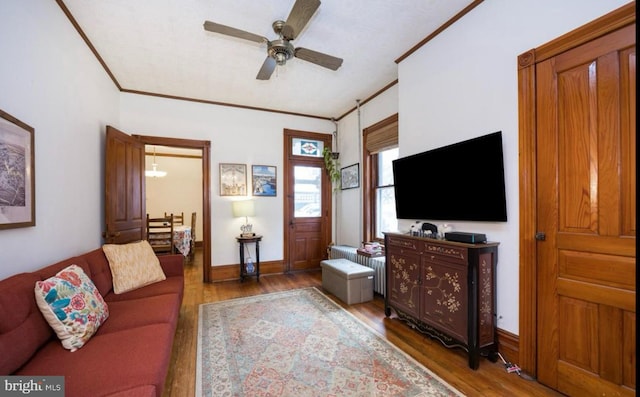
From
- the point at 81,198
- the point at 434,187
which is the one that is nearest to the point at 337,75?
the point at 434,187

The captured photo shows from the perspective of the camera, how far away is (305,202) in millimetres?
5023

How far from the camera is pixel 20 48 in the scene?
175 centimetres

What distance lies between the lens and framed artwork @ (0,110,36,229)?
1.57 m

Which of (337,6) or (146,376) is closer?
(146,376)

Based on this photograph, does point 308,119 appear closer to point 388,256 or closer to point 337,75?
point 337,75

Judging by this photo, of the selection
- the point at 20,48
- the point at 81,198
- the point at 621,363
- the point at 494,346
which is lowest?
the point at 494,346

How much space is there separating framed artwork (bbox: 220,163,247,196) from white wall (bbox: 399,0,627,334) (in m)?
3.02

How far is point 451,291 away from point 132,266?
2.88m

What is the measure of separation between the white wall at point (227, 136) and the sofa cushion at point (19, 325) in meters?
2.92

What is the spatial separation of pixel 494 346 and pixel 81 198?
13.1ft

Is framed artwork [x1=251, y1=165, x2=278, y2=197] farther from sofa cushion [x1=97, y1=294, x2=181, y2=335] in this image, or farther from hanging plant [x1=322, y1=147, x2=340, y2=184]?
sofa cushion [x1=97, y1=294, x2=181, y2=335]

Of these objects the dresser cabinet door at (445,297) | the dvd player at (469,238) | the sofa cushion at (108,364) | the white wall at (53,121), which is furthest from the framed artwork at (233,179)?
the dvd player at (469,238)

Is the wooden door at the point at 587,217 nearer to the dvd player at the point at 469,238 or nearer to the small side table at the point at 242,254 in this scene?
the dvd player at the point at 469,238

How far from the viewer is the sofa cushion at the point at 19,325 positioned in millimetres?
1180
